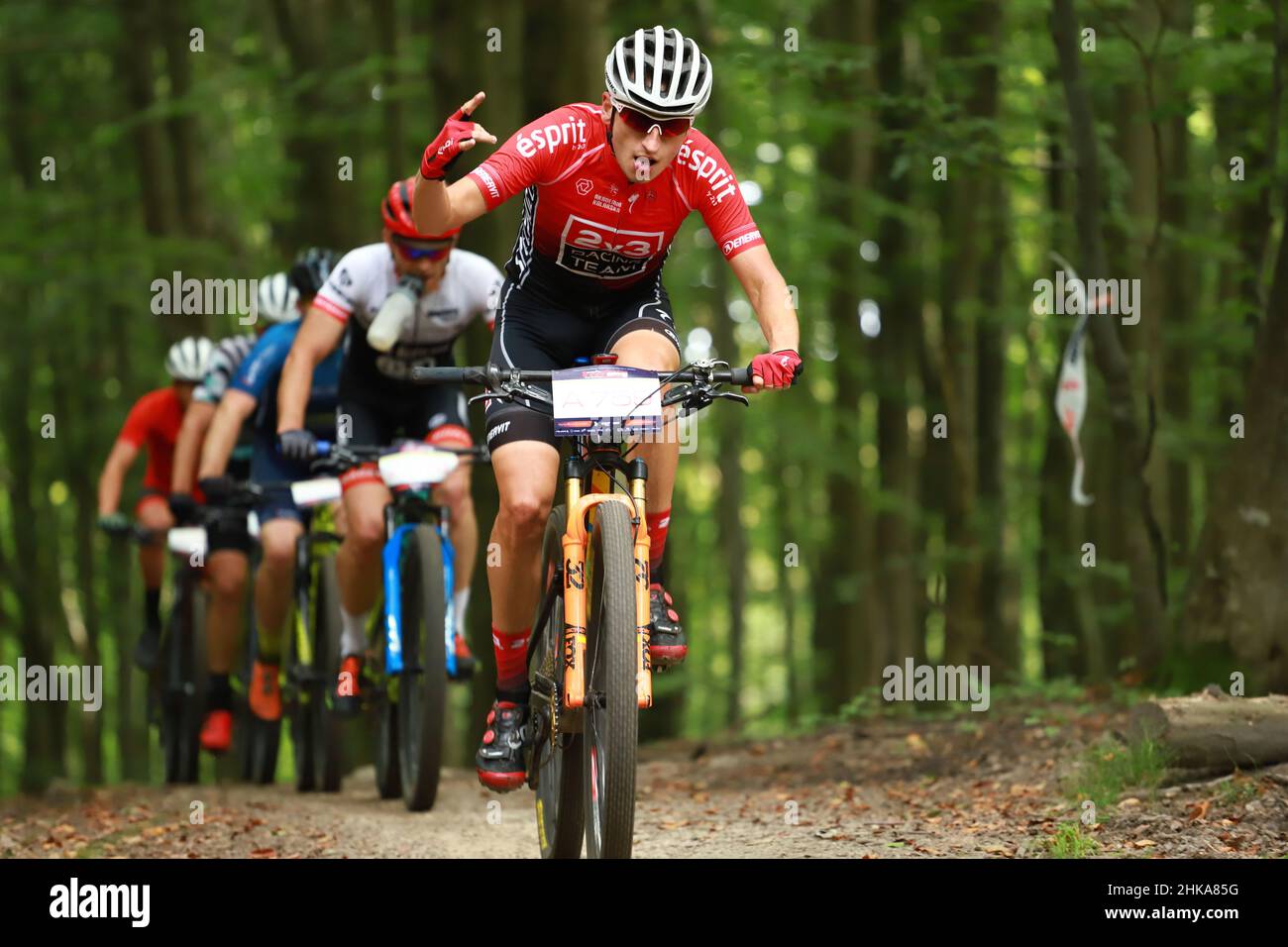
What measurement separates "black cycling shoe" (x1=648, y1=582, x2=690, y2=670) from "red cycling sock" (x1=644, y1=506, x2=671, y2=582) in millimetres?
94

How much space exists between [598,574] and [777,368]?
908 mm

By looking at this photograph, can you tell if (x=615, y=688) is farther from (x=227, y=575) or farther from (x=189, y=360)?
(x=189, y=360)

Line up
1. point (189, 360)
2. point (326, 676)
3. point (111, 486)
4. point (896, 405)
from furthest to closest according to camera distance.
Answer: point (896, 405), point (111, 486), point (189, 360), point (326, 676)

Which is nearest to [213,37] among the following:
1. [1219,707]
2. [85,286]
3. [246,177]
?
[246,177]

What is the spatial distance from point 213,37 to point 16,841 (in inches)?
506

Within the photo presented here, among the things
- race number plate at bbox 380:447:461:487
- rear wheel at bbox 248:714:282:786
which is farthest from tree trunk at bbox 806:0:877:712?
race number plate at bbox 380:447:461:487

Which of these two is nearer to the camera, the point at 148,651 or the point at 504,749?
the point at 504,749

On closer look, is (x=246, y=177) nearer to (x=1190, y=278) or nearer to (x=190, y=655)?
(x=190, y=655)

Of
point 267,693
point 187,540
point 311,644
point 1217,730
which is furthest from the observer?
point 187,540

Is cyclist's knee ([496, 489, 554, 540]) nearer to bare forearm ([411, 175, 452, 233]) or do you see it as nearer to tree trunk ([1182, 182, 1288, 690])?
bare forearm ([411, 175, 452, 233])

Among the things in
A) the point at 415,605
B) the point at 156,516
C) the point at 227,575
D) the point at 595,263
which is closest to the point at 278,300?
the point at 227,575

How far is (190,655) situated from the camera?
39.1ft

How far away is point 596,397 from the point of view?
18.3ft

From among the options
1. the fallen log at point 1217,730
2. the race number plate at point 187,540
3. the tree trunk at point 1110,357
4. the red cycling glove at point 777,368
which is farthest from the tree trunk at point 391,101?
the red cycling glove at point 777,368
